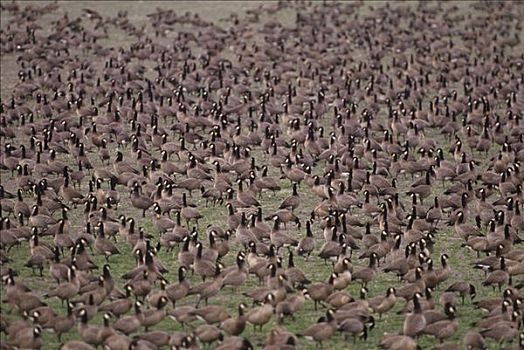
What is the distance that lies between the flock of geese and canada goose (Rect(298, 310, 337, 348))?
0.02m

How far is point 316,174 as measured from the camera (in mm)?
21266

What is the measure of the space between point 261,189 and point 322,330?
6.81 meters

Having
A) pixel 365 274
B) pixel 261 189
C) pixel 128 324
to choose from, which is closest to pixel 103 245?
pixel 128 324

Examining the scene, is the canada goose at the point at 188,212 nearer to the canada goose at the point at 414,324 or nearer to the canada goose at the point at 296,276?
the canada goose at the point at 296,276

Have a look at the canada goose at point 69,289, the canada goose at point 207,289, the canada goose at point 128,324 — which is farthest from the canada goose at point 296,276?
the canada goose at point 69,289

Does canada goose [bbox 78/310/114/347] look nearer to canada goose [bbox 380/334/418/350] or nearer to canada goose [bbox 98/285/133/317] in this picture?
canada goose [bbox 98/285/133/317]

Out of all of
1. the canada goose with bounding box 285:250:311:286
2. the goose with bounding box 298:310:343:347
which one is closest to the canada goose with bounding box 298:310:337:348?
the goose with bounding box 298:310:343:347

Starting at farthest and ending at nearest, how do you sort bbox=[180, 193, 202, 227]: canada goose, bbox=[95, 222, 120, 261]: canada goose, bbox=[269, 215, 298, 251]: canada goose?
bbox=[180, 193, 202, 227]: canada goose, bbox=[269, 215, 298, 251]: canada goose, bbox=[95, 222, 120, 261]: canada goose

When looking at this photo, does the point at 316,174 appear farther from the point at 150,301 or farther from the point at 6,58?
the point at 6,58

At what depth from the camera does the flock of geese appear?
13.7 m

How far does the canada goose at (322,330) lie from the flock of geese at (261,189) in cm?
2

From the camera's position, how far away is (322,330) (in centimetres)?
1313

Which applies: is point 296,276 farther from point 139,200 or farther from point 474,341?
point 139,200

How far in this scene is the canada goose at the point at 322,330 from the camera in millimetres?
13133
